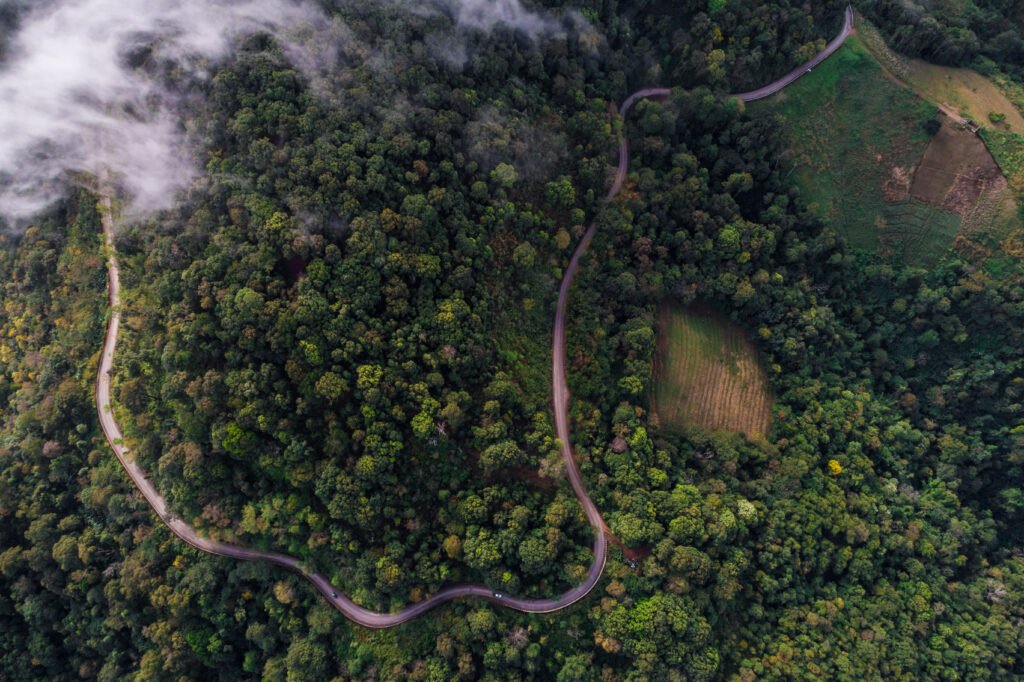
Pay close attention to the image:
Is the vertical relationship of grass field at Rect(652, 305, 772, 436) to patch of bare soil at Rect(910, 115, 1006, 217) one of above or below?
below

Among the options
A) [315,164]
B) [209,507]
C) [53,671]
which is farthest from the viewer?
[53,671]

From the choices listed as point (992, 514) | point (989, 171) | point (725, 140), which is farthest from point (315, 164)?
point (992, 514)


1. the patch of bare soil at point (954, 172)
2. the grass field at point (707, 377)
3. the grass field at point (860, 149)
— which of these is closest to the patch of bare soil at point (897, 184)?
the grass field at point (860, 149)

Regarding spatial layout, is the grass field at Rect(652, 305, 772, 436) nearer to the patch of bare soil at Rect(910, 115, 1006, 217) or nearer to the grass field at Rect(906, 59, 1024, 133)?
the patch of bare soil at Rect(910, 115, 1006, 217)

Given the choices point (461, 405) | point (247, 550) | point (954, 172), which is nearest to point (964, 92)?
point (954, 172)

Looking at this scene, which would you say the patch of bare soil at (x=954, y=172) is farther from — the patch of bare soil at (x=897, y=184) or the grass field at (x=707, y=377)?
the grass field at (x=707, y=377)

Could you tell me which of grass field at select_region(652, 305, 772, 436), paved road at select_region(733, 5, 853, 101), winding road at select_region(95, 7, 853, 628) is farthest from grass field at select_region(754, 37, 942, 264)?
winding road at select_region(95, 7, 853, 628)

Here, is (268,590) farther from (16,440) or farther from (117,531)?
(16,440)
